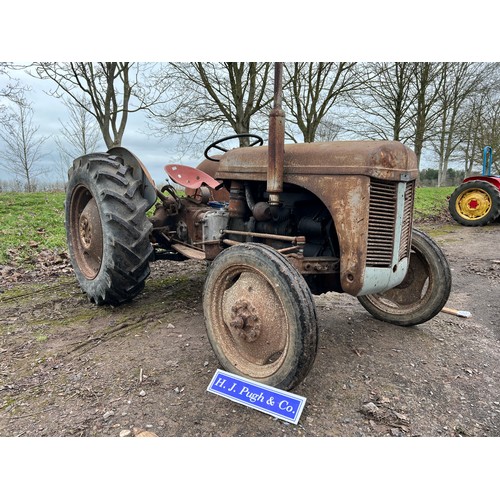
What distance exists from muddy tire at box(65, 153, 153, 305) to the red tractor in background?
9.57 metres

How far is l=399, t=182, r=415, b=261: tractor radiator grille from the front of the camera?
115 inches

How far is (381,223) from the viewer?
2670 millimetres

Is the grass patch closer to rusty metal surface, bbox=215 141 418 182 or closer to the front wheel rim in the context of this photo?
rusty metal surface, bbox=215 141 418 182

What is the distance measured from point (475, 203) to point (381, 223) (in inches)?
375

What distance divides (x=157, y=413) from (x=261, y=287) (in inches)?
36.3

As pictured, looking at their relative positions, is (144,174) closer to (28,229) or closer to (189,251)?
(189,251)

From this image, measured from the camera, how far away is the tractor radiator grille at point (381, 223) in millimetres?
2598

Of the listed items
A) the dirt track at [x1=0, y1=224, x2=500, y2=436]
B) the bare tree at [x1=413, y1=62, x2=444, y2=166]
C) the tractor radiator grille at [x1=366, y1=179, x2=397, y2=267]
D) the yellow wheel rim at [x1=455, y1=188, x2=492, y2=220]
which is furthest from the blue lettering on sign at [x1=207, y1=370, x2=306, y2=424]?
the bare tree at [x1=413, y1=62, x2=444, y2=166]

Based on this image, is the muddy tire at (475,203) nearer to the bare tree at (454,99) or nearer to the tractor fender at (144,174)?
the bare tree at (454,99)

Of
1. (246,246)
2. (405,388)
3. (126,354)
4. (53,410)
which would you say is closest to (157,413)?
(53,410)

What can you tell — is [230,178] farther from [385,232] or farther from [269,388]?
[269,388]

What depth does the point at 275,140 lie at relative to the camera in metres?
2.75

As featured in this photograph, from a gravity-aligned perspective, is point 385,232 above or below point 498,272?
above
